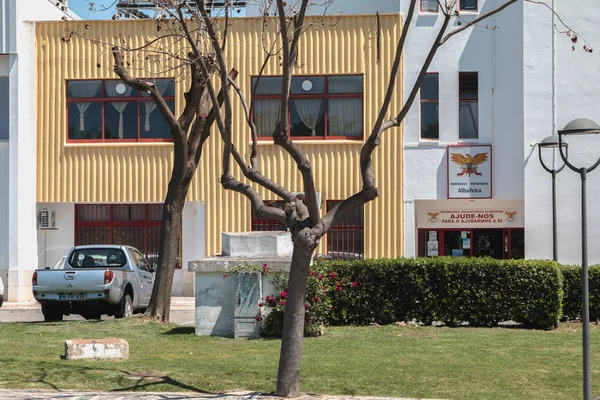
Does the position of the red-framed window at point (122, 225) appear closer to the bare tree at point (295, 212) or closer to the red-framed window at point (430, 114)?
the red-framed window at point (430, 114)

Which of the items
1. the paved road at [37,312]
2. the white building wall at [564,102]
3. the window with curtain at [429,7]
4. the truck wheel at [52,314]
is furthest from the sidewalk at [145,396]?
the window with curtain at [429,7]

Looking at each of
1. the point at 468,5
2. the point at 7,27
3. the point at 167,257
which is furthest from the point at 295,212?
the point at 7,27

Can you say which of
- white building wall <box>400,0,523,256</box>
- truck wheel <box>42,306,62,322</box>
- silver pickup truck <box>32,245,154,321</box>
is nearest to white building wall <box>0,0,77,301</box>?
silver pickup truck <box>32,245,154,321</box>

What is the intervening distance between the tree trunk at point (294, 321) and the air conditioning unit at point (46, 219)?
21.9 metres

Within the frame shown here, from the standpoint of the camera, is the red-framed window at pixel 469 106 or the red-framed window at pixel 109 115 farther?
the red-framed window at pixel 109 115

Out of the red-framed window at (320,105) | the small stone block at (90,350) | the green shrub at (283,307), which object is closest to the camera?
the small stone block at (90,350)

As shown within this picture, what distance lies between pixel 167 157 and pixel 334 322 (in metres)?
14.1

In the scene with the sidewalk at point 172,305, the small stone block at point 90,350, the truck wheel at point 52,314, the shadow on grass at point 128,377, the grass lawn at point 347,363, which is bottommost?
the sidewalk at point 172,305

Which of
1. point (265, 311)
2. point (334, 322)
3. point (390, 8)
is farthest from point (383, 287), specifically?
point (390, 8)

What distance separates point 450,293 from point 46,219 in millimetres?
16816

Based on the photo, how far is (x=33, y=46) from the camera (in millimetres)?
30469

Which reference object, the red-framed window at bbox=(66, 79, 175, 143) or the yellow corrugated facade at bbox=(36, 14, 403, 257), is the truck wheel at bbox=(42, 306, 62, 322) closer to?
the yellow corrugated facade at bbox=(36, 14, 403, 257)

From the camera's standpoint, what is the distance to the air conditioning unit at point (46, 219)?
30688 millimetres

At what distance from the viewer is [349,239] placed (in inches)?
1176
